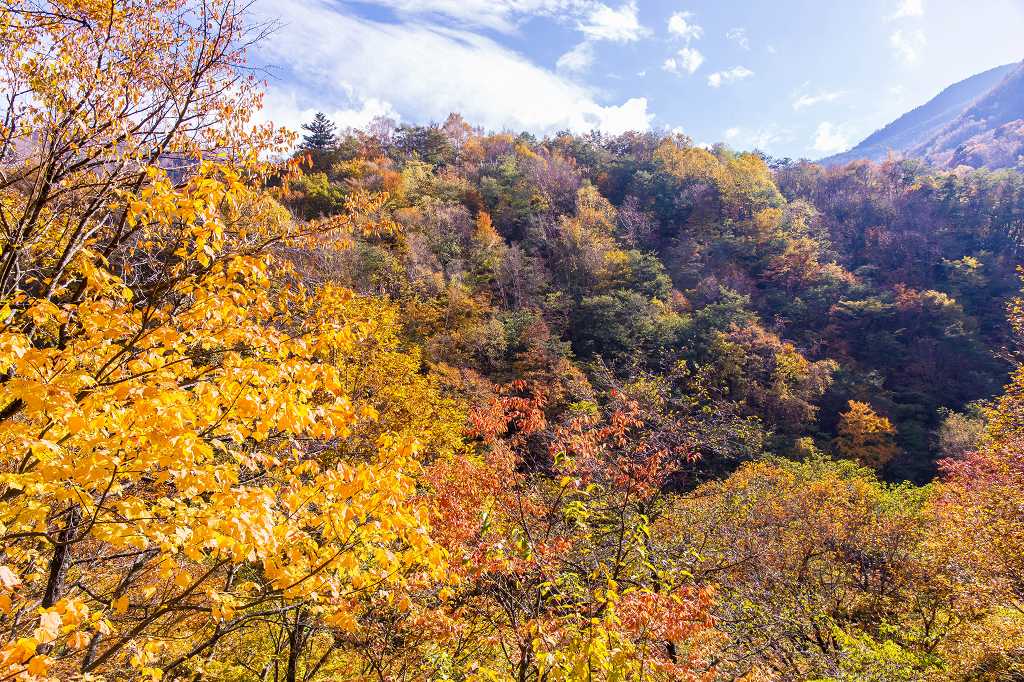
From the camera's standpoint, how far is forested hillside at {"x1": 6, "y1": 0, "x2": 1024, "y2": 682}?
3465 millimetres

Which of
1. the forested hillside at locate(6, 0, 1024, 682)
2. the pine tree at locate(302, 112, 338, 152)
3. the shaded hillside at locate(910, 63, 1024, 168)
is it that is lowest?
the forested hillside at locate(6, 0, 1024, 682)

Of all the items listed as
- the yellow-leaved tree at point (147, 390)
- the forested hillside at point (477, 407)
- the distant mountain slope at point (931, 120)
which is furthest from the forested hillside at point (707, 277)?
the distant mountain slope at point (931, 120)

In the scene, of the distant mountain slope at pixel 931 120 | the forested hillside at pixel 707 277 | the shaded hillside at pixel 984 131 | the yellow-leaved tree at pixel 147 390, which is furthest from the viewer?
the distant mountain slope at pixel 931 120

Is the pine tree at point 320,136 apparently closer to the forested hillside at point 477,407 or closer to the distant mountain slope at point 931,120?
the forested hillside at point 477,407

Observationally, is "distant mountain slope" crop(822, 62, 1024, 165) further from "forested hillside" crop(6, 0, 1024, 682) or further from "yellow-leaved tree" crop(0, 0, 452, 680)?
"yellow-leaved tree" crop(0, 0, 452, 680)

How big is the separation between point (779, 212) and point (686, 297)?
40.0 ft

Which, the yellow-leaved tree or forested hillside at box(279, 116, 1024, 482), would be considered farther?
forested hillside at box(279, 116, 1024, 482)

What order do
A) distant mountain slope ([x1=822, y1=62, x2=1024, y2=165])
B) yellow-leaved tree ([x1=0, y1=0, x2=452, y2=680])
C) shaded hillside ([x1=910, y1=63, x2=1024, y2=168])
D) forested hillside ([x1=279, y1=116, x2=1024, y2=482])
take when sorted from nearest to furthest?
yellow-leaved tree ([x1=0, y1=0, x2=452, y2=680]) → forested hillside ([x1=279, y1=116, x2=1024, y2=482]) → shaded hillside ([x1=910, y1=63, x2=1024, y2=168]) → distant mountain slope ([x1=822, y1=62, x2=1024, y2=165])

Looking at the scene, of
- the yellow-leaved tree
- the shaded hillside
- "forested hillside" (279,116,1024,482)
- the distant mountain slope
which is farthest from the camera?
the distant mountain slope

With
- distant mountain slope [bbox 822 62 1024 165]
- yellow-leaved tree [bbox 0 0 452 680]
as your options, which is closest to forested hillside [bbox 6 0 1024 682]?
yellow-leaved tree [bbox 0 0 452 680]

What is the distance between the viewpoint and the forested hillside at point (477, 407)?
11.4ft

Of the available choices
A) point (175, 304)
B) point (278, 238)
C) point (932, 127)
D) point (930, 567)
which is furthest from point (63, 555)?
point (932, 127)

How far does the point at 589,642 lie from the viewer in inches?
162

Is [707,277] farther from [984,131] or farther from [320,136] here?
[984,131]
